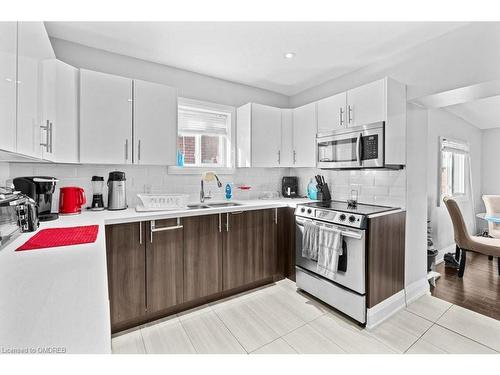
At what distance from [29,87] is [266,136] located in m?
2.34

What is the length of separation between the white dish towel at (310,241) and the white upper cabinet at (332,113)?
3.62 feet

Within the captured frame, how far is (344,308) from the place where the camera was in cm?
215

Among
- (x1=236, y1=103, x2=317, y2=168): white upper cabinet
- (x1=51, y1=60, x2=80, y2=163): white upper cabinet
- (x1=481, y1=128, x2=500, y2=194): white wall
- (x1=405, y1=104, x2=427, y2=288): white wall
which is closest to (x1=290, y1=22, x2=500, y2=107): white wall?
(x1=405, y1=104, x2=427, y2=288): white wall

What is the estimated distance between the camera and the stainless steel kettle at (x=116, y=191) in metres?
2.23

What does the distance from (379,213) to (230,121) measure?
208cm

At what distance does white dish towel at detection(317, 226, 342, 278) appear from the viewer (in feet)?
7.06

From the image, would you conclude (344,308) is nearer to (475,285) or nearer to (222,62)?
(475,285)

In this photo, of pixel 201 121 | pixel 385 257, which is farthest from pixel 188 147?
pixel 385 257

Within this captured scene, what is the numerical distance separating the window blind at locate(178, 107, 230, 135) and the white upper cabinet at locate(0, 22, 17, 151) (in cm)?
188

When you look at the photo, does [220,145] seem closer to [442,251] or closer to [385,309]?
[385,309]

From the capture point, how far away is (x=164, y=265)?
2.07 m

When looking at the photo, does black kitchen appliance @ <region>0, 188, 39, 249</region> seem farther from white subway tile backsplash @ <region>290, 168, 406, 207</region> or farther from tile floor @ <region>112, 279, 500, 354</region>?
white subway tile backsplash @ <region>290, 168, 406, 207</region>

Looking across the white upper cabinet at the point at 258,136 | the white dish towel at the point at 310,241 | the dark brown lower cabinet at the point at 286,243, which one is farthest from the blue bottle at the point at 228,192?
the white dish towel at the point at 310,241
